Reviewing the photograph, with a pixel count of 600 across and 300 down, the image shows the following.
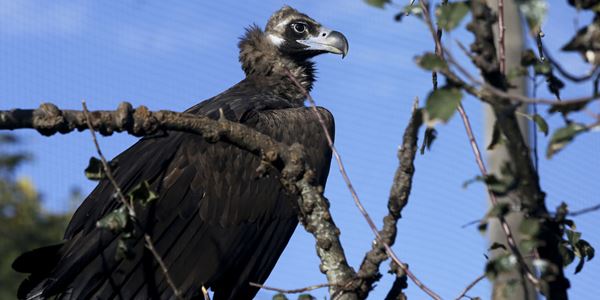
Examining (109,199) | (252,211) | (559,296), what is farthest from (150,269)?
(559,296)

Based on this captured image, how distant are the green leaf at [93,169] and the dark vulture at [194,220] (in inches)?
53.8

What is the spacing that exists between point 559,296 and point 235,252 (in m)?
3.03

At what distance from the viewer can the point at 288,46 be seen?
7.26m

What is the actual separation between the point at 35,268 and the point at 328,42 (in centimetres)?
304

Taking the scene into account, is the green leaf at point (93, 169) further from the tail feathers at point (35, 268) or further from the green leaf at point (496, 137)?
the tail feathers at point (35, 268)

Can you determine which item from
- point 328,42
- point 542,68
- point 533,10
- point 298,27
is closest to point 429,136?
point 542,68

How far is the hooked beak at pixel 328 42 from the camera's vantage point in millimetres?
6930

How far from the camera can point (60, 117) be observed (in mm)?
3406

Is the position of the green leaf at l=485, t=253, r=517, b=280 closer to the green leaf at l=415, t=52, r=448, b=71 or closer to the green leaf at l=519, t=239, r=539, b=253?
the green leaf at l=519, t=239, r=539, b=253

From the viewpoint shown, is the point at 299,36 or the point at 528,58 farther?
the point at 299,36

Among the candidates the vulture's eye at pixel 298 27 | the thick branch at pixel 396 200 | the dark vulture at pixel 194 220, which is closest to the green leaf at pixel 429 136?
the thick branch at pixel 396 200

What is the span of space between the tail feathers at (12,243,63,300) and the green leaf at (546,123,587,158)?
3.08m

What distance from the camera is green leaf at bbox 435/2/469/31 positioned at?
247 centimetres

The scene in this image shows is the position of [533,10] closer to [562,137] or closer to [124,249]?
[562,137]
